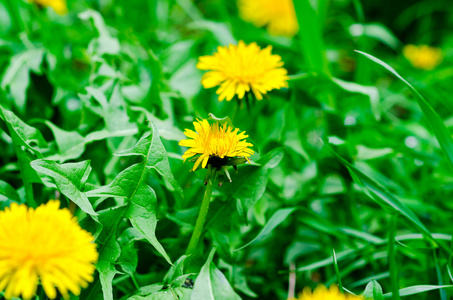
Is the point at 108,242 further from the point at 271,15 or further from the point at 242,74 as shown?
the point at 271,15

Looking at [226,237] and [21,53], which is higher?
[21,53]

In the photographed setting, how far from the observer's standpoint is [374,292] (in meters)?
0.57

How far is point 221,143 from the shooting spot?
56 centimetres

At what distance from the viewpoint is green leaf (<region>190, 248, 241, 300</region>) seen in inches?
22.2

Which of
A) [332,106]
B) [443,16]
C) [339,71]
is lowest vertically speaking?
[332,106]

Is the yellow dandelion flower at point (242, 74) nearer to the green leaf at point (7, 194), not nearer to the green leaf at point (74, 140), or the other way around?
the green leaf at point (74, 140)

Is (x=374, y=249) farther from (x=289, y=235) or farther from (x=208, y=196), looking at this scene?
(x=208, y=196)

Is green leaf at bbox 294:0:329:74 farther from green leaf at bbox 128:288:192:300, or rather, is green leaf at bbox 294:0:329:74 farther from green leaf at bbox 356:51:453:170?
green leaf at bbox 128:288:192:300

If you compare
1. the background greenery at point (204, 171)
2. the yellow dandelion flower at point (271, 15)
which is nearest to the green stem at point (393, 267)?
the background greenery at point (204, 171)

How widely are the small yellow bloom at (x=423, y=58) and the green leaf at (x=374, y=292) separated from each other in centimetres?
116

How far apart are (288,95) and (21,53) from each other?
68 cm

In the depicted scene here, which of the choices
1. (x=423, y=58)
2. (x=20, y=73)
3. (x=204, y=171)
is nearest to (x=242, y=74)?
(x=204, y=171)

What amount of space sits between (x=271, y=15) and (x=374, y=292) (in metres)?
1.39

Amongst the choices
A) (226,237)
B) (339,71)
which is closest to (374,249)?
(226,237)
